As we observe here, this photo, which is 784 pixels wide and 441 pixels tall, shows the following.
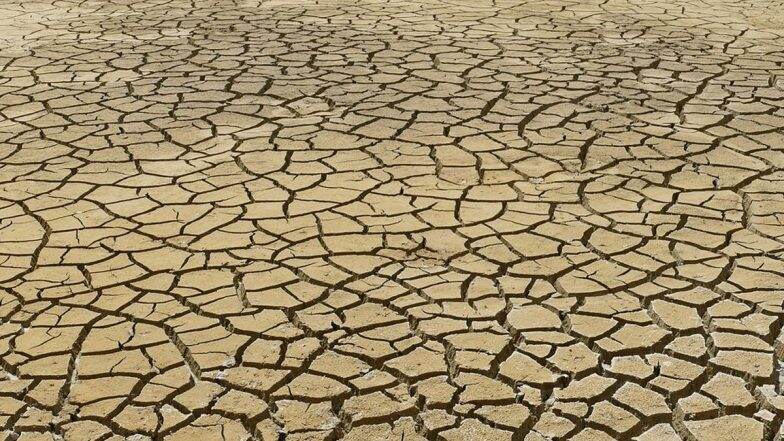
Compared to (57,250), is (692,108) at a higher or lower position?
lower

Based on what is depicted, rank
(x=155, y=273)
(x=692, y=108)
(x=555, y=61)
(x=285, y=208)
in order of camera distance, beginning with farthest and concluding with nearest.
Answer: (x=555, y=61)
(x=692, y=108)
(x=285, y=208)
(x=155, y=273)

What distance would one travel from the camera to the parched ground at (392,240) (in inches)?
111

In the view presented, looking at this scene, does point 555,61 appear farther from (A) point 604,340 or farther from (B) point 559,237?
(A) point 604,340

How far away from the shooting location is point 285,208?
13.6 ft

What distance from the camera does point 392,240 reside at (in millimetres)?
3852

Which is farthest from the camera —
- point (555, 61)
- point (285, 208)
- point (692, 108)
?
point (555, 61)

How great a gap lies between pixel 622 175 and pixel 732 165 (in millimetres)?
517

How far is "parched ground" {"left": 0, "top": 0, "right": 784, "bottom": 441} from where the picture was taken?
2828 millimetres

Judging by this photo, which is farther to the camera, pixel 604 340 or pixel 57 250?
pixel 57 250

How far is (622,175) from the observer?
4488 mm

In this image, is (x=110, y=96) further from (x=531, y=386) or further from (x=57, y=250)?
(x=531, y=386)

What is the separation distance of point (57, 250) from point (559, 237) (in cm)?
180

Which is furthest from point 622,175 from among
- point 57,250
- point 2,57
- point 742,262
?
point 2,57

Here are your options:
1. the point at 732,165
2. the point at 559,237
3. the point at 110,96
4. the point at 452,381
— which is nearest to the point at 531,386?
the point at 452,381
